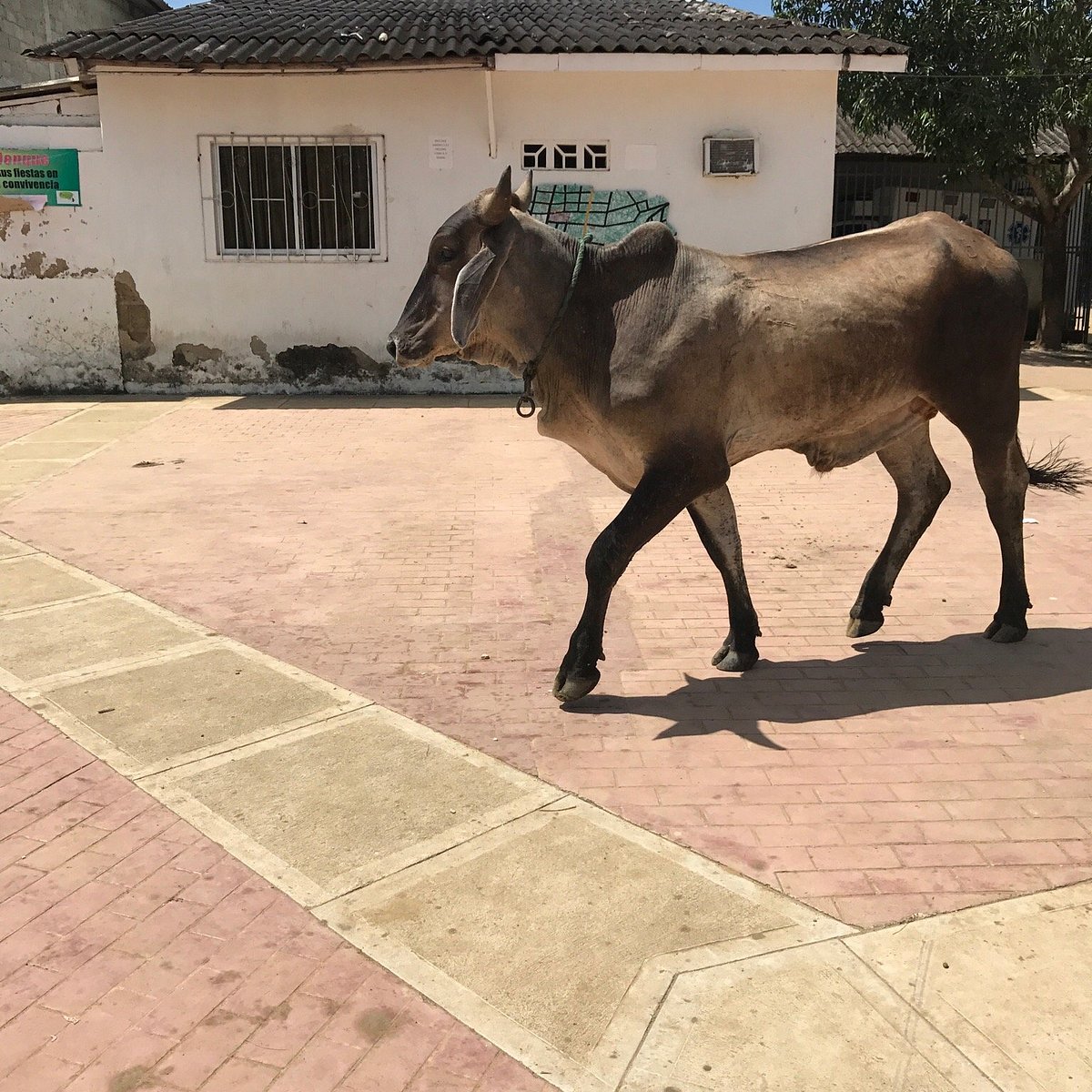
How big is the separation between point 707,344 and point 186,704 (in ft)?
8.13

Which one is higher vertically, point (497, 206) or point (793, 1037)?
point (497, 206)

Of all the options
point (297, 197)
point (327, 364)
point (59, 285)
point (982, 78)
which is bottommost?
point (327, 364)

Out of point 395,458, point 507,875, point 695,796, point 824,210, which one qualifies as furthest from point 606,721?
point 824,210

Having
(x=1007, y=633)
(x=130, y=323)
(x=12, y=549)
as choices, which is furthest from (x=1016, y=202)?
(x=12, y=549)

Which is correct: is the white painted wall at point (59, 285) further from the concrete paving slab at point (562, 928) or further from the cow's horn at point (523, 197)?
the concrete paving slab at point (562, 928)

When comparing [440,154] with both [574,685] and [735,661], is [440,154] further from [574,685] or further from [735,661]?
[574,685]

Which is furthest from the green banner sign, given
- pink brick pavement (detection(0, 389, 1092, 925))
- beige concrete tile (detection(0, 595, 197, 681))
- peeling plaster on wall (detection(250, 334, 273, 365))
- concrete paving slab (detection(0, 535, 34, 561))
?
beige concrete tile (detection(0, 595, 197, 681))

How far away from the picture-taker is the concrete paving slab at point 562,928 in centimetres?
269

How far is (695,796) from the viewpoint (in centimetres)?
382

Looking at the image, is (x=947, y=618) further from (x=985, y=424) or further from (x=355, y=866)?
(x=355, y=866)

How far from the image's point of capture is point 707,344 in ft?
14.9

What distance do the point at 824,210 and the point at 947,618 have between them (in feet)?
29.5

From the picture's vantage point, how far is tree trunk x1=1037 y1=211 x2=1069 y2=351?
18234mm

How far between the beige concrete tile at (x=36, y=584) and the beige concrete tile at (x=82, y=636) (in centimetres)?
19
